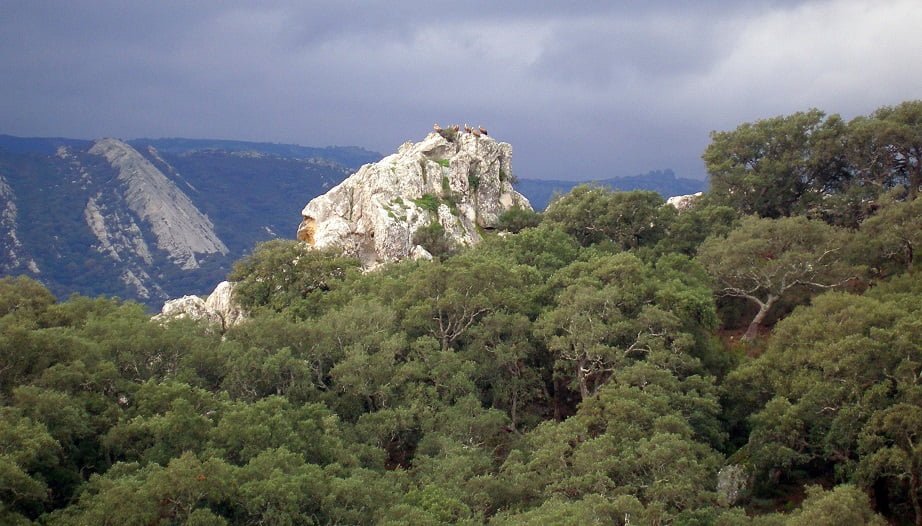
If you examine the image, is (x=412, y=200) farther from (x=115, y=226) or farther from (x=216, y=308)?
(x=115, y=226)

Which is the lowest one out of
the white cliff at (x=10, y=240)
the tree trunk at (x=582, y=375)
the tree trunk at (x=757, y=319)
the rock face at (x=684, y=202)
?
the white cliff at (x=10, y=240)

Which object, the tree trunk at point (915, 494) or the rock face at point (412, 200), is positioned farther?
the rock face at point (412, 200)

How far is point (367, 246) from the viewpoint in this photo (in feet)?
188

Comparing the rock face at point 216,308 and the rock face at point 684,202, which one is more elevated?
the rock face at point 684,202

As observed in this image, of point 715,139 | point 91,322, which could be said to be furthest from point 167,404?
point 715,139

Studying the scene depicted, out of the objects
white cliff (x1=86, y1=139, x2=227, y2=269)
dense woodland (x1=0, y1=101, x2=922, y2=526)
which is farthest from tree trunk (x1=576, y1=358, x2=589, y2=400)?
white cliff (x1=86, y1=139, x2=227, y2=269)

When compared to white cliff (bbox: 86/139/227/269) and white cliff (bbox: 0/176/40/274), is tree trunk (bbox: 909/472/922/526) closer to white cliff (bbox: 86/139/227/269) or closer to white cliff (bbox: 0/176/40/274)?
white cliff (bbox: 86/139/227/269)

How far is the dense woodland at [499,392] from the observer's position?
27266mm

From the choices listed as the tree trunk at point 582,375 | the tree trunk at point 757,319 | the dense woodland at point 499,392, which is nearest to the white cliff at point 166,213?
the dense woodland at point 499,392

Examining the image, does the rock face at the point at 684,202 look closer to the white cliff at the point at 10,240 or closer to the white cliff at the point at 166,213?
the white cliff at the point at 166,213

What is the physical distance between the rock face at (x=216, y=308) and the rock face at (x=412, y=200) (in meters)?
6.98

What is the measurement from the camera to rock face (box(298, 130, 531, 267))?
5662 centimetres

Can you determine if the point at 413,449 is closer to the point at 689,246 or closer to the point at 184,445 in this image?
the point at 184,445

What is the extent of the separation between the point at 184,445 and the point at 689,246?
37.1 m
